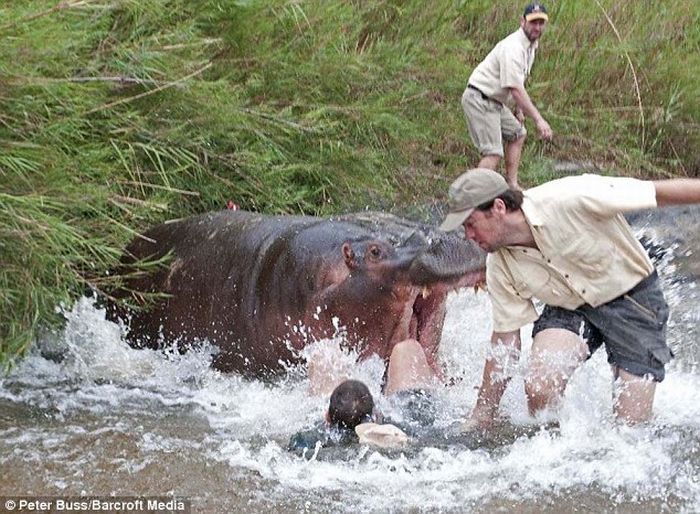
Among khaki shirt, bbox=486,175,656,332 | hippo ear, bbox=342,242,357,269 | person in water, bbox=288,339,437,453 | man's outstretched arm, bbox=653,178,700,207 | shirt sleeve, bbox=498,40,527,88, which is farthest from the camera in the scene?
Answer: shirt sleeve, bbox=498,40,527,88

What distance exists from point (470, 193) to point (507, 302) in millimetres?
490

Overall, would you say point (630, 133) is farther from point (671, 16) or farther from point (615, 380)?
point (615, 380)

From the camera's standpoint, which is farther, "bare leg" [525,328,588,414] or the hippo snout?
the hippo snout

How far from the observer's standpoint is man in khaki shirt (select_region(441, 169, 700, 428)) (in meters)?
4.33

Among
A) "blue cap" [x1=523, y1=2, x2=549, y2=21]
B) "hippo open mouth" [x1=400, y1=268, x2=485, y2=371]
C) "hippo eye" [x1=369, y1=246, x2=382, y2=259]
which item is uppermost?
"blue cap" [x1=523, y1=2, x2=549, y2=21]

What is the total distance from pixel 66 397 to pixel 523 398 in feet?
6.06

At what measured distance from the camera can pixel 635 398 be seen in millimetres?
4543

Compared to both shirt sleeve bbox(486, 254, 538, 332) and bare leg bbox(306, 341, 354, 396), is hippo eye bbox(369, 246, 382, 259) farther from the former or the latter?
shirt sleeve bbox(486, 254, 538, 332)

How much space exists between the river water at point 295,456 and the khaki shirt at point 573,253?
1.03 feet

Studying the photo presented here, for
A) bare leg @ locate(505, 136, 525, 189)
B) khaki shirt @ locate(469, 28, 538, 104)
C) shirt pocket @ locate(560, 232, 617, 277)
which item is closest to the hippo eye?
shirt pocket @ locate(560, 232, 617, 277)

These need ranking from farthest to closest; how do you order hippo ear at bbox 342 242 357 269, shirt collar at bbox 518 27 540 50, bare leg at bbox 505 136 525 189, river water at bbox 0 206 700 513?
bare leg at bbox 505 136 525 189
shirt collar at bbox 518 27 540 50
hippo ear at bbox 342 242 357 269
river water at bbox 0 206 700 513

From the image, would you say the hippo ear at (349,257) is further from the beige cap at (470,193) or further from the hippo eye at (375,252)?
the beige cap at (470,193)

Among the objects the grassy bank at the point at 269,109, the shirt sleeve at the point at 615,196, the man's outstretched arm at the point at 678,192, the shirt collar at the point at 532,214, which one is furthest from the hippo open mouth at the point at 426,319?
the grassy bank at the point at 269,109

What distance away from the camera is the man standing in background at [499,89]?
8.43 m
